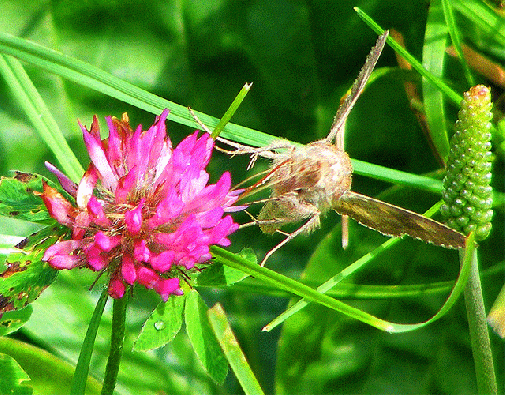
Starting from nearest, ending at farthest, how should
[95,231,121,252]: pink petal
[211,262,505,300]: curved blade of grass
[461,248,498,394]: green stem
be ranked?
[95,231,121,252]: pink petal < [461,248,498,394]: green stem < [211,262,505,300]: curved blade of grass

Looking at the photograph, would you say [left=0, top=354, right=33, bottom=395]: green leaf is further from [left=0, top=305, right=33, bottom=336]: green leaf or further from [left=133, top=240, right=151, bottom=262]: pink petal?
[left=133, top=240, right=151, bottom=262]: pink petal

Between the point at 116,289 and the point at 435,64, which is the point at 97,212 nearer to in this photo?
the point at 116,289

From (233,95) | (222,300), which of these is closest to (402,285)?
(222,300)

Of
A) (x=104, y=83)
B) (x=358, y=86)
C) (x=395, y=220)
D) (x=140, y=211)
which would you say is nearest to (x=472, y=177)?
(x=395, y=220)

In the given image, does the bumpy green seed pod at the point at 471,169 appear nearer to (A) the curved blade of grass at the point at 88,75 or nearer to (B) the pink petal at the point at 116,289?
(A) the curved blade of grass at the point at 88,75

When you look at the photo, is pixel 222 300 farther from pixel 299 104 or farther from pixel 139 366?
pixel 299 104

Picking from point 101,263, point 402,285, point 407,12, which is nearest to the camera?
Result: point 101,263

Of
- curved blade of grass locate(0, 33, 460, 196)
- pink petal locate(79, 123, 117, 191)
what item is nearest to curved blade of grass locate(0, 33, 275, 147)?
curved blade of grass locate(0, 33, 460, 196)
